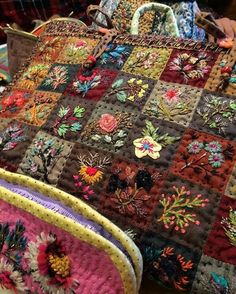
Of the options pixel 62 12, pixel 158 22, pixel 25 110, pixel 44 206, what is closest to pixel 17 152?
pixel 25 110

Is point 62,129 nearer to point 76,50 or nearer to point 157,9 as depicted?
point 76,50

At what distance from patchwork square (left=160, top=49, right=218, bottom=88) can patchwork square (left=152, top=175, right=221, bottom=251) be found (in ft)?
0.61

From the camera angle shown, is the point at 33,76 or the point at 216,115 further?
the point at 33,76

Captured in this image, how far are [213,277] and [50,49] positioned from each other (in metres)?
0.57

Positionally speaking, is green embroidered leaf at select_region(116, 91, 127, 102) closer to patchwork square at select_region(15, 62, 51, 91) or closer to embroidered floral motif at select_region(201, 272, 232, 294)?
patchwork square at select_region(15, 62, 51, 91)

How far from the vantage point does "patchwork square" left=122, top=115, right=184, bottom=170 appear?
61cm

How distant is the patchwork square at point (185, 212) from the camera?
0.55 m

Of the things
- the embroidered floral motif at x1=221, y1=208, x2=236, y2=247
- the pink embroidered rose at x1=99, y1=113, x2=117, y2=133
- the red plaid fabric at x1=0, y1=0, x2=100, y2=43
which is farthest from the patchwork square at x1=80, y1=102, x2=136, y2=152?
the red plaid fabric at x1=0, y1=0, x2=100, y2=43

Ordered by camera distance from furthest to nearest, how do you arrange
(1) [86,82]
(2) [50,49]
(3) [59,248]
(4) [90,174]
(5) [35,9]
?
(5) [35,9]
(2) [50,49]
(1) [86,82]
(4) [90,174]
(3) [59,248]

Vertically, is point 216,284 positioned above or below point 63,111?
below

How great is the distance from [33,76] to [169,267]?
18.9 inches

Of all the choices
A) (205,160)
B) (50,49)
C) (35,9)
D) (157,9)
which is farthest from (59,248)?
(35,9)

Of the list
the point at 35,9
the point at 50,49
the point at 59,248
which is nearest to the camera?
the point at 59,248

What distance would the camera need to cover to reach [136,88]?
2.25 feet
